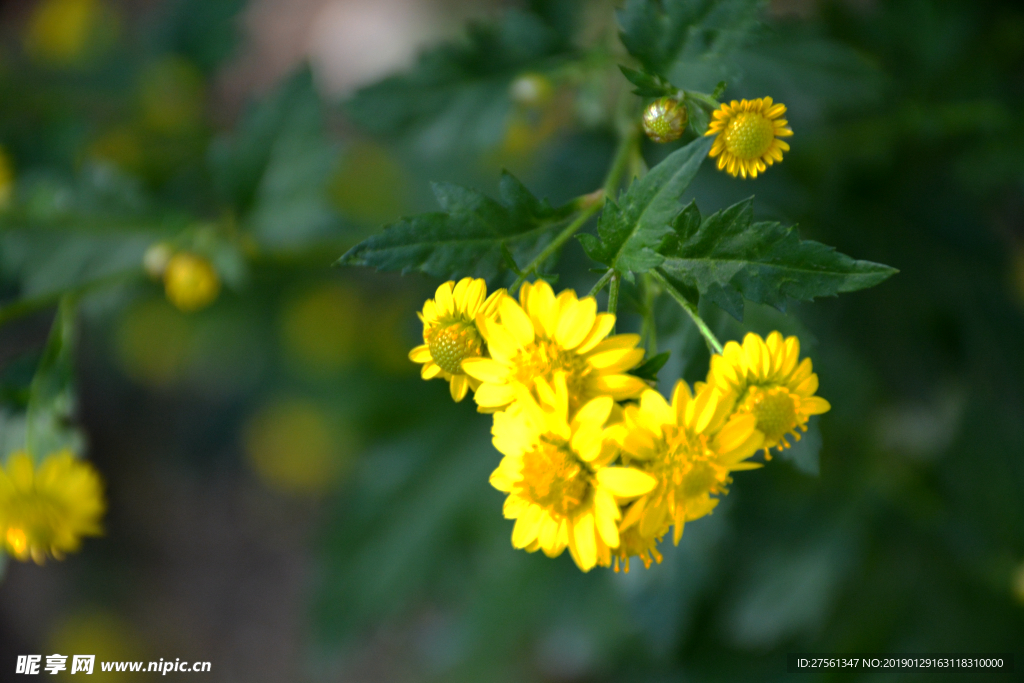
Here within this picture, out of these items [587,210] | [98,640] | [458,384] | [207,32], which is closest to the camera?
[458,384]

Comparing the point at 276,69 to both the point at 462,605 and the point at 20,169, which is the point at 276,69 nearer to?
the point at 20,169

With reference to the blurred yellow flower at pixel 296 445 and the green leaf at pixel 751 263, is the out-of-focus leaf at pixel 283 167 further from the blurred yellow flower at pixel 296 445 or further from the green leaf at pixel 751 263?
the blurred yellow flower at pixel 296 445

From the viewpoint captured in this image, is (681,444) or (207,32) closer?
(681,444)

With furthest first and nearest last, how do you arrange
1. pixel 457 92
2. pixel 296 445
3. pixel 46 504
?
pixel 296 445
pixel 457 92
pixel 46 504

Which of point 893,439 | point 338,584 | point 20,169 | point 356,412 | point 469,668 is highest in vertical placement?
point 20,169

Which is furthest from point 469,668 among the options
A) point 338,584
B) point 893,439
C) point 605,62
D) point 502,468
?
point 605,62

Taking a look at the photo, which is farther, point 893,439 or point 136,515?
point 136,515

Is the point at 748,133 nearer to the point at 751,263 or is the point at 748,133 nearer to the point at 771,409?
the point at 751,263

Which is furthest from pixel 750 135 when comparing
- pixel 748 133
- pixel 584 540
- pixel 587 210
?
pixel 584 540
